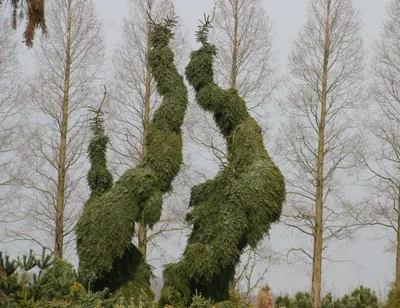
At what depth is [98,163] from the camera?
38.7ft

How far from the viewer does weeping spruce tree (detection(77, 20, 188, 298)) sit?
10.6 meters

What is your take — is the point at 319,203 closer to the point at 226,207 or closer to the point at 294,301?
the point at 294,301

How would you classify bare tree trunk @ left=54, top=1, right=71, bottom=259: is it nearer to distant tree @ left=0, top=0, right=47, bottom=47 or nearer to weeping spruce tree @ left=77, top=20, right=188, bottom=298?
weeping spruce tree @ left=77, top=20, right=188, bottom=298

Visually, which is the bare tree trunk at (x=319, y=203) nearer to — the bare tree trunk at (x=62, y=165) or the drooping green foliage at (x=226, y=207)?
the drooping green foliage at (x=226, y=207)

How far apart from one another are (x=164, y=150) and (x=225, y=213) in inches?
57.9

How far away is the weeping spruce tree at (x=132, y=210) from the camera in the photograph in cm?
1059

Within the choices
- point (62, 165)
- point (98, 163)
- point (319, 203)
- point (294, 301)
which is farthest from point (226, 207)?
point (62, 165)

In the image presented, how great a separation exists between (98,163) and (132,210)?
146 centimetres

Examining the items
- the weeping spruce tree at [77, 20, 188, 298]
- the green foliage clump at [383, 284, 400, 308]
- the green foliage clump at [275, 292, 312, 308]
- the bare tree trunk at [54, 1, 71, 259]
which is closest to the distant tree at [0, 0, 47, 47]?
the weeping spruce tree at [77, 20, 188, 298]

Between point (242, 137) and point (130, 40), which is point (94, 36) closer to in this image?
point (130, 40)

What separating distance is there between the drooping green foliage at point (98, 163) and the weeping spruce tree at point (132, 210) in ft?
1.02

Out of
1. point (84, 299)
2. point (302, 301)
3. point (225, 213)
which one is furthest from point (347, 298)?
point (84, 299)

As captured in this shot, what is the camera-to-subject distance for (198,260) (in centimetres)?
1043

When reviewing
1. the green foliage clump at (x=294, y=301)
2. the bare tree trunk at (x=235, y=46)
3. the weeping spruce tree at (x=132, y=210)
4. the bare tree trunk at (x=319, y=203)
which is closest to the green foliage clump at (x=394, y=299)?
the weeping spruce tree at (x=132, y=210)
